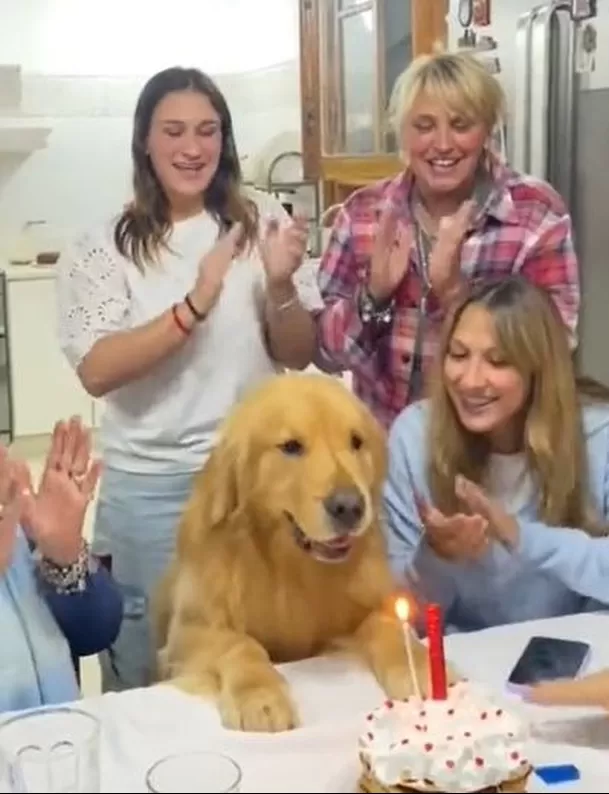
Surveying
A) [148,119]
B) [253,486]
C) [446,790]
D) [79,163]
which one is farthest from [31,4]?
[446,790]

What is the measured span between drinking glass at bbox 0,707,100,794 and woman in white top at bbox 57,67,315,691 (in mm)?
715

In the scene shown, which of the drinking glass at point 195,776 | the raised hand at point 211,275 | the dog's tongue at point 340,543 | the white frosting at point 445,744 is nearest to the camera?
the drinking glass at point 195,776

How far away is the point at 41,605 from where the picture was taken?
1.53m


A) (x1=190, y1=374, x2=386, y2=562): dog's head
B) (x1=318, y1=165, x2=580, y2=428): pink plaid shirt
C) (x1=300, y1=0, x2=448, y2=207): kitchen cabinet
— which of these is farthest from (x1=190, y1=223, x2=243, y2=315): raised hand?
(x1=300, y1=0, x2=448, y2=207): kitchen cabinet

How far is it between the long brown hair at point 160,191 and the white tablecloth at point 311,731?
0.84 m

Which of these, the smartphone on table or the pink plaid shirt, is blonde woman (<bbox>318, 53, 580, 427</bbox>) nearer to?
the pink plaid shirt

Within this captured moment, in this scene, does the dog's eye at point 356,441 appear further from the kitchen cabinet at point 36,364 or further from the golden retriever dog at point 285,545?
the kitchen cabinet at point 36,364

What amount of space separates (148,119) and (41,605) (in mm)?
895

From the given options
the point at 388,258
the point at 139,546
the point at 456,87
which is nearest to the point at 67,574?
the point at 139,546

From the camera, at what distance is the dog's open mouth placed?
60.6 inches

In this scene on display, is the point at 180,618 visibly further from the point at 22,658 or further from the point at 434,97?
the point at 434,97

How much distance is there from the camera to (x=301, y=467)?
1562mm

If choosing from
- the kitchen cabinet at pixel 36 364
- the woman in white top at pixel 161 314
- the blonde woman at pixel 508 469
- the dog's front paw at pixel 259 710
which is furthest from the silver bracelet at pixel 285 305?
the kitchen cabinet at pixel 36 364

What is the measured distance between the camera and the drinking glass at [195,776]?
80 centimetres
